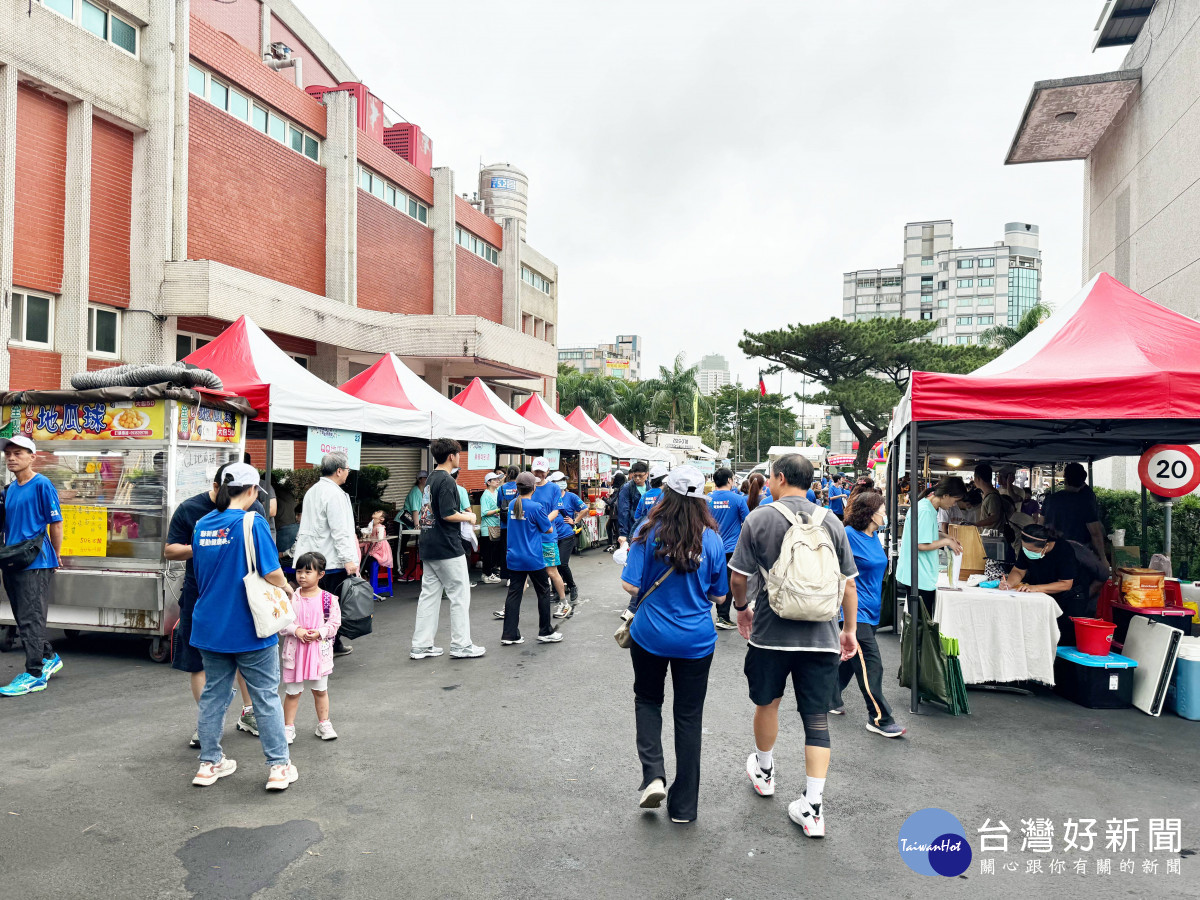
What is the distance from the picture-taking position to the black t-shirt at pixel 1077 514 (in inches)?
309

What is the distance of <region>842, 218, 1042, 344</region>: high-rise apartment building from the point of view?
317 ft

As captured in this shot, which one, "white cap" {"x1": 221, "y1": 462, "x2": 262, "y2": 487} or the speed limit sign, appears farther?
the speed limit sign

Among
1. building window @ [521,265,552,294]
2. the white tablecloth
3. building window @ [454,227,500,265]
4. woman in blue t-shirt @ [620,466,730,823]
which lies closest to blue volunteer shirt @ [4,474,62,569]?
woman in blue t-shirt @ [620,466,730,823]

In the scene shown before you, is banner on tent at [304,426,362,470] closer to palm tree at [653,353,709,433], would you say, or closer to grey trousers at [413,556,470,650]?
grey trousers at [413,556,470,650]

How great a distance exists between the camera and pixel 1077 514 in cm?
787

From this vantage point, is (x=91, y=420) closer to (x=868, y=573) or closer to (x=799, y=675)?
(x=799, y=675)

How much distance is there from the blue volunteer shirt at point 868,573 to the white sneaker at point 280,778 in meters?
3.73

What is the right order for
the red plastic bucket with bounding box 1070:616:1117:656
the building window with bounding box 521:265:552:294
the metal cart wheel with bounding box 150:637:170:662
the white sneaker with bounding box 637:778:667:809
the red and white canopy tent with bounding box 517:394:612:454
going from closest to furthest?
the white sneaker with bounding box 637:778:667:809, the red plastic bucket with bounding box 1070:616:1117:656, the metal cart wheel with bounding box 150:637:170:662, the red and white canopy tent with bounding box 517:394:612:454, the building window with bounding box 521:265:552:294

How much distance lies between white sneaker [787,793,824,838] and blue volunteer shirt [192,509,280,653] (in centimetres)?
293

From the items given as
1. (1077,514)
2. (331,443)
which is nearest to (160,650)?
(331,443)

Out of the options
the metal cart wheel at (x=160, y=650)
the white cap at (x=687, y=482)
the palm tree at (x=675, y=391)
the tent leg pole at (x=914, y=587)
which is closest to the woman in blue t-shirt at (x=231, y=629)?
the white cap at (x=687, y=482)

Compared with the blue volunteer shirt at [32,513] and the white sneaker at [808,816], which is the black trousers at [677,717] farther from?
the blue volunteer shirt at [32,513]

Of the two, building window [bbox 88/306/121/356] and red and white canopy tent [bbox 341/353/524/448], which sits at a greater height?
building window [bbox 88/306/121/356]

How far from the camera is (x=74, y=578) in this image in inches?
279
